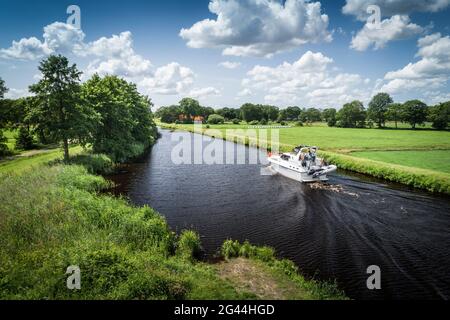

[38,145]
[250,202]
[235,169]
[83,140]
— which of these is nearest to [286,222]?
[250,202]

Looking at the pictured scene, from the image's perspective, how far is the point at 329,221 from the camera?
2159 centimetres

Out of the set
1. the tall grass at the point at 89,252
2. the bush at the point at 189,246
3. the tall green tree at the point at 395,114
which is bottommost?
the bush at the point at 189,246

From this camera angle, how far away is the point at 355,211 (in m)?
23.4

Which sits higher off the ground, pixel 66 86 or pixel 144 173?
pixel 66 86

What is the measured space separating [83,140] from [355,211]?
30205mm

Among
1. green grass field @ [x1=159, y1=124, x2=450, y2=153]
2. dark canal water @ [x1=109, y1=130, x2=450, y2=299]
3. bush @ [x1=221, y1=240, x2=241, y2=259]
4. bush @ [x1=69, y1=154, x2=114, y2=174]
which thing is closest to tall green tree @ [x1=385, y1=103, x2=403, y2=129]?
green grass field @ [x1=159, y1=124, x2=450, y2=153]

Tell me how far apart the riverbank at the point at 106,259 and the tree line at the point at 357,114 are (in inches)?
4481

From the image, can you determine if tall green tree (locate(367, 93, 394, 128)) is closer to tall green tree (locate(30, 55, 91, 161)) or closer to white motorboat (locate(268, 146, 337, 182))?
white motorboat (locate(268, 146, 337, 182))

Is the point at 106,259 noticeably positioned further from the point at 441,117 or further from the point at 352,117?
the point at 352,117

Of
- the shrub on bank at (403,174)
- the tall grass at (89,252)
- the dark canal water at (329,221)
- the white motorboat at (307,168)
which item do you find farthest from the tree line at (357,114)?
the tall grass at (89,252)

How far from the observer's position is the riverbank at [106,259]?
9.99 metres

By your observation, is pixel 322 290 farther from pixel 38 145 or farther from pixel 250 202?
pixel 38 145

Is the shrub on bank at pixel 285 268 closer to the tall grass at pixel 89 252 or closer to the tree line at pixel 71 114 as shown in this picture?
the tall grass at pixel 89 252
